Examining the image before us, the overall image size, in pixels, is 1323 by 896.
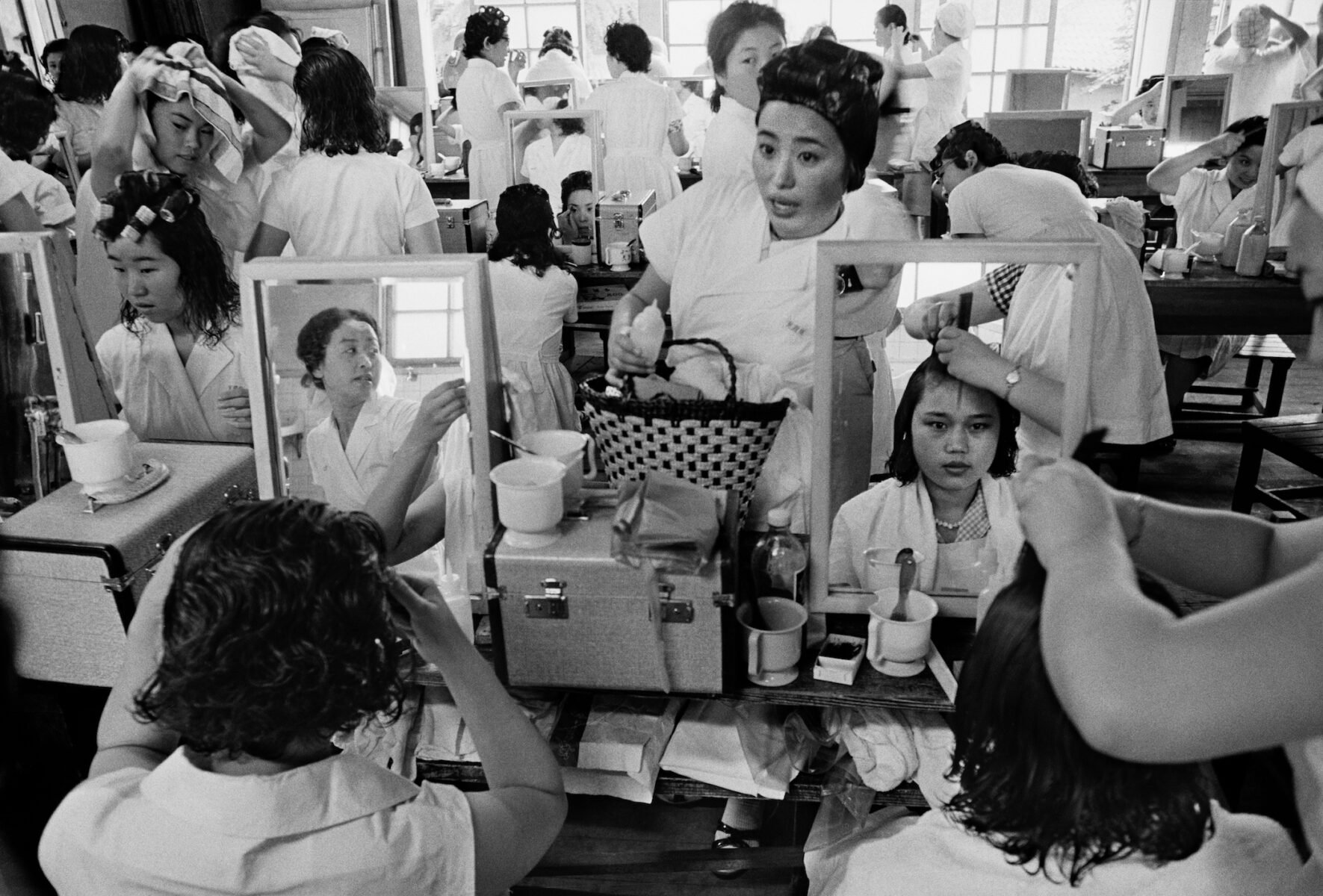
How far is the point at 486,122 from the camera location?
22.1 ft

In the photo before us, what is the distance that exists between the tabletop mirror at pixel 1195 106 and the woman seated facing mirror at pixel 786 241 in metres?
5.45

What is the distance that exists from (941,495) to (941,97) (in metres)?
6.26

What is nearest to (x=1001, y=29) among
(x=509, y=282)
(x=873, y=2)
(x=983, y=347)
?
(x=873, y=2)

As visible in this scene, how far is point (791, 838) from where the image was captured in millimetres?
2045

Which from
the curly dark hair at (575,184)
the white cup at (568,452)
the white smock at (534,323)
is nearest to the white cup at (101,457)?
the white cup at (568,452)

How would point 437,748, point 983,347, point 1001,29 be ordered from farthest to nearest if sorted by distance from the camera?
point 1001,29
point 437,748
point 983,347

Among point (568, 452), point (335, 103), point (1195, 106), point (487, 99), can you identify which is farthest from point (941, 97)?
point (568, 452)

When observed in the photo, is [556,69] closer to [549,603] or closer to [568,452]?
[568,452]

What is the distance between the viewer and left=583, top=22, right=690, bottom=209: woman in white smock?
6.16 metres

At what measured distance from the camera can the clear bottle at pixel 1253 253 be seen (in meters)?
3.84

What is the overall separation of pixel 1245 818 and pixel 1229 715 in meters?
0.65

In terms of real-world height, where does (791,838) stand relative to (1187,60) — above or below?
below

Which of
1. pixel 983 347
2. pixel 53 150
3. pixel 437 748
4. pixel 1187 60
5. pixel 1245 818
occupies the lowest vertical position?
pixel 437 748

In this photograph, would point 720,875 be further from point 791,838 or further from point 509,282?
point 509,282
